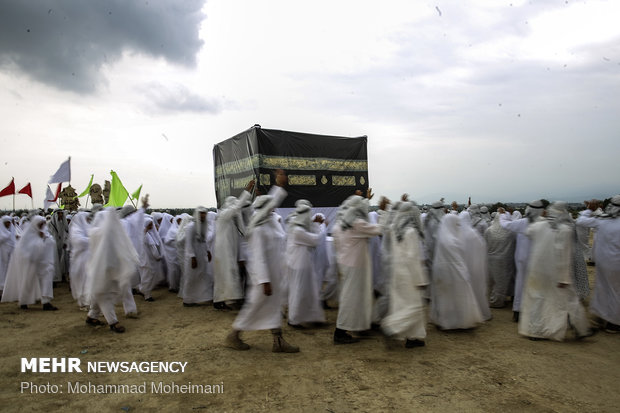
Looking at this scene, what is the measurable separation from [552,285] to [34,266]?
7.89 meters

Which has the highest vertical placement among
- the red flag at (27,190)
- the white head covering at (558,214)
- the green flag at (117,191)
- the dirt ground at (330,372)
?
the red flag at (27,190)

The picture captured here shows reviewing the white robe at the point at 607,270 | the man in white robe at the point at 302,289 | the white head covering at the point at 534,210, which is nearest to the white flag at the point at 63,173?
the man in white robe at the point at 302,289

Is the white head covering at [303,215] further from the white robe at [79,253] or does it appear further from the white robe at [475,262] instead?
→ the white robe at [79,253]

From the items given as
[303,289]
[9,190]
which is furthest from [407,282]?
[9,190]

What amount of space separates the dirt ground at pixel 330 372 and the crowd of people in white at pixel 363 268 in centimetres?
24

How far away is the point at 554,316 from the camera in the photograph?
4500mm

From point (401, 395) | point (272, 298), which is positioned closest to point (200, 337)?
point (272, 298)

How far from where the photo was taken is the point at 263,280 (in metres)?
3.93

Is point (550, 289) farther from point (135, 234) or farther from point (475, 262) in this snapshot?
point (135, 234)

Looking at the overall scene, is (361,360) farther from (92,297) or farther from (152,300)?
(152,300)

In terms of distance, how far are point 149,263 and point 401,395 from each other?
19.2ft

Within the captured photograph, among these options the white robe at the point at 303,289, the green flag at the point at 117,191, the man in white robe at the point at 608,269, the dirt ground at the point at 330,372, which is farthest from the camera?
the green flag at the point at 117,191

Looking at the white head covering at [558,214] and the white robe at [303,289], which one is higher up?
the white head covering at [558,214]

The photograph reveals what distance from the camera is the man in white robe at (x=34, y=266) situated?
660cm
